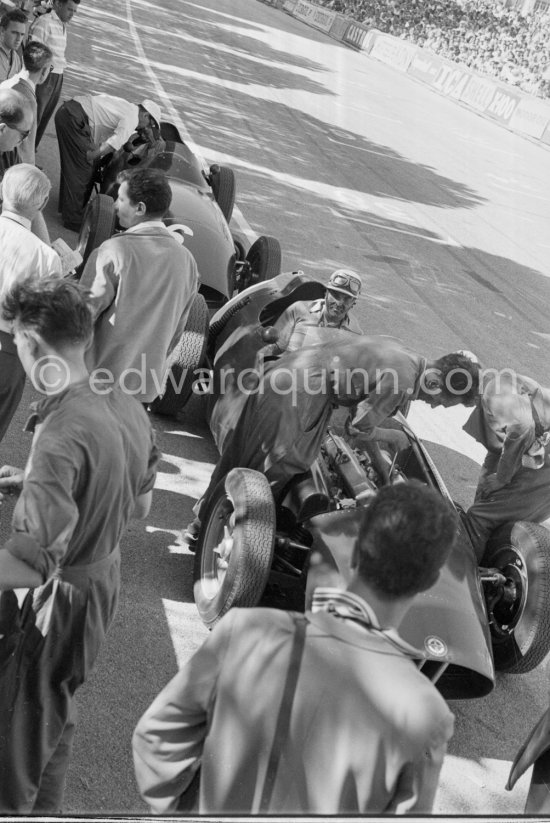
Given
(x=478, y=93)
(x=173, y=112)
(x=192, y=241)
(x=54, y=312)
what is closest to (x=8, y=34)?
(x=192, y=241)

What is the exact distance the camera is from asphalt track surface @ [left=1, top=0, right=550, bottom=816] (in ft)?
15.2

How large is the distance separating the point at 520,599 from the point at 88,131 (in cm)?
642

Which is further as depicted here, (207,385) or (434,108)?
(434,108)

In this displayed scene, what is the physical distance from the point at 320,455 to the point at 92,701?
2120mm

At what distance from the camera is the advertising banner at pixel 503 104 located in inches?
1190

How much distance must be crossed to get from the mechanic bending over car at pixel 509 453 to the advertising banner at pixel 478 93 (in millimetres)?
27535

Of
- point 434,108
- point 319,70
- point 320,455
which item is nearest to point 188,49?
point 319,70

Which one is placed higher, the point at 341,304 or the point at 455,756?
the point at 341,304

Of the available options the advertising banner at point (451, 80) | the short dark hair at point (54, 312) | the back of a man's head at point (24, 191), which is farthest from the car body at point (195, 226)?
the advertising banner at point (451, 80)

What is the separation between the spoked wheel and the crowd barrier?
908 inches

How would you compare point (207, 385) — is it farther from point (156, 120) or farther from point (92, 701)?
point (156, 120)

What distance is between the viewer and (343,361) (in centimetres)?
539

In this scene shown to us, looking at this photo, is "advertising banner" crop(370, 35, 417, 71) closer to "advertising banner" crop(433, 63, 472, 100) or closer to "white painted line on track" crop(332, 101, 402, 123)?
"advertising banner" crop(433, 63, 472, 100)

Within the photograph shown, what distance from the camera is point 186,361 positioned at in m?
6.69
